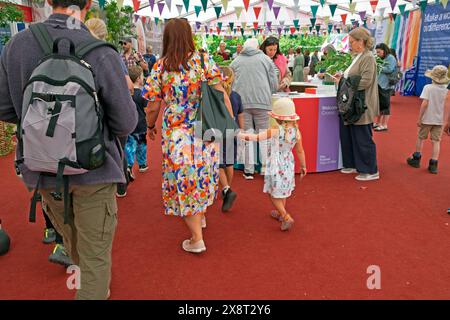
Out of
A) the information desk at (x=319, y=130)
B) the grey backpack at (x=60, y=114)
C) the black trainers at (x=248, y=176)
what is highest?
the grey backpack at (x=60, y=114)

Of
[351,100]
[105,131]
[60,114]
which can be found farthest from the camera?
[351,100]

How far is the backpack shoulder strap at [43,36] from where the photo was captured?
144 centimetres

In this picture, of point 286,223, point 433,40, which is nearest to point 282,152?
point 286,223

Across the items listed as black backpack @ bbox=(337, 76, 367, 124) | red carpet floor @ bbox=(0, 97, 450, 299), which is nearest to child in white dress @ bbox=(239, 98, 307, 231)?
red carpet floor @ bbox=(0, 97, 450, 299)

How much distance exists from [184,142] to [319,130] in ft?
8.28

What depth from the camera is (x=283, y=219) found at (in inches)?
124

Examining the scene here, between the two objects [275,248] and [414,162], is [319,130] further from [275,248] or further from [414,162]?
[275,248]

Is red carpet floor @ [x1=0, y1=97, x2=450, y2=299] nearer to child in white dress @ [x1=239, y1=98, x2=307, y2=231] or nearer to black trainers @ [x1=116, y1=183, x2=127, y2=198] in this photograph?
black trainers @ [x1=116, y1=183, x2=127, y2=198]

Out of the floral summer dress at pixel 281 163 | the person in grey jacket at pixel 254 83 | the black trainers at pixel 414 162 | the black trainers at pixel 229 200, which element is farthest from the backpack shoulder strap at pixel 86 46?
the black trainers at pixel 414 162

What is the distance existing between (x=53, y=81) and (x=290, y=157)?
2.11 metres

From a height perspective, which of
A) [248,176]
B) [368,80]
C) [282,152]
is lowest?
[248,176]

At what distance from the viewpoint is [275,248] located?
9.47 feet

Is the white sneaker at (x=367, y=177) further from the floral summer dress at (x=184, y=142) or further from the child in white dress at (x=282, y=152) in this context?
the floral summer dress at (x=184, y=142)

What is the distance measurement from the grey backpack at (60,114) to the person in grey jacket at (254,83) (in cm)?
294
